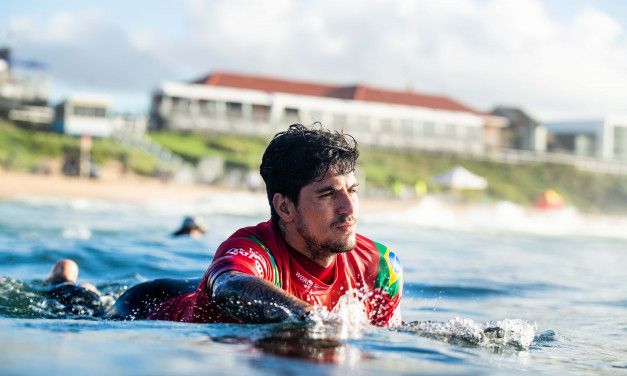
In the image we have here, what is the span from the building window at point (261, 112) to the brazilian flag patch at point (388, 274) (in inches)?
1981

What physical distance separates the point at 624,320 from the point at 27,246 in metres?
8.41

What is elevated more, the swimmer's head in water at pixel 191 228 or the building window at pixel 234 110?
the building window at pixel 234 110

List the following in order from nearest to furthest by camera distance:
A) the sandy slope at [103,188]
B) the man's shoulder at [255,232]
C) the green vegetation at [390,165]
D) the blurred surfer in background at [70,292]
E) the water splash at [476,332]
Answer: the man's shoulder at [255,232], the water splash at [476,332], the blurred surfer in background at [70,292], the sandy slope at [103,188], the green vegetation at [390,165]

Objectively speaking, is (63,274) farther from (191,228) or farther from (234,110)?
(234,110)

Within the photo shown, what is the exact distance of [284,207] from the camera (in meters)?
3.74

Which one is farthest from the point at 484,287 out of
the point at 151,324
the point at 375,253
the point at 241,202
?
the point at 241,202

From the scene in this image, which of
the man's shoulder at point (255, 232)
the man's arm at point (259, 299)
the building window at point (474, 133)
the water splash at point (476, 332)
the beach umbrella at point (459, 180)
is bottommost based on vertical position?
the water splash at point (476, 332)

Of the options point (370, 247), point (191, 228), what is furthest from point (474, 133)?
point (370, 247)

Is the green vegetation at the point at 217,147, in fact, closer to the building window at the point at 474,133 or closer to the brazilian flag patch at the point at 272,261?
the building window at the point at 474,133

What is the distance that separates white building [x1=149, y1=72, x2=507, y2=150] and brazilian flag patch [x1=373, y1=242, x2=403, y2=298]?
148 feet

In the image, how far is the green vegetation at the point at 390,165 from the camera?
38.8 m

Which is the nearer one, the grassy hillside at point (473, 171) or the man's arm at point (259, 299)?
the man's arm at point (259, 299)

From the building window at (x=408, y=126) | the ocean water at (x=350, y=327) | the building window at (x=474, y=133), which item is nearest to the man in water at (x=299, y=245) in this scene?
the ocean water at (x=350, y=327)

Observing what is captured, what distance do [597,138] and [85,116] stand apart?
49246mm
